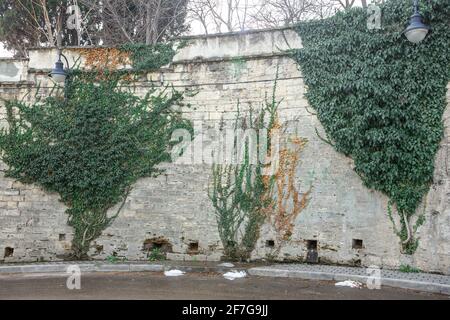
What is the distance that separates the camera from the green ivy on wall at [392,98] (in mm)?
7379

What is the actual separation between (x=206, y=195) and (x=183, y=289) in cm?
265

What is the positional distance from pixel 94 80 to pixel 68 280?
4.81 meters

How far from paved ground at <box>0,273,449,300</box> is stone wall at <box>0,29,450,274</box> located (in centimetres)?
119

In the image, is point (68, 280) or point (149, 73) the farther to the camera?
point (149, 73)

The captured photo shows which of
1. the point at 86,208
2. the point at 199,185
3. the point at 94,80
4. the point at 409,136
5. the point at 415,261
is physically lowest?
the point at 415,261

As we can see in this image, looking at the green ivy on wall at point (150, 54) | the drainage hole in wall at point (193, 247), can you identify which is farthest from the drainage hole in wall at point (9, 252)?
the green ivy on wall at point (150, 54)

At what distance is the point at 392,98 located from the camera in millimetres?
7582

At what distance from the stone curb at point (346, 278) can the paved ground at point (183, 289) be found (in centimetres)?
16

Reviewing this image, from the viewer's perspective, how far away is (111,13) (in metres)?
17.2

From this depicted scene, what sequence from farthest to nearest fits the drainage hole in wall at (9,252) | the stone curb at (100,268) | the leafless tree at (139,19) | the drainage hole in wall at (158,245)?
the leafless tree at (139,19) < the drainage hole in wall at (9,252) < the drainage hole in wall at (158,245) < the stone curb at (100,268)

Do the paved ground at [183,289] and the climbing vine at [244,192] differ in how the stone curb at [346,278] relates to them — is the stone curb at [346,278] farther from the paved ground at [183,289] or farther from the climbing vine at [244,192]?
the climbing vine at [244,192]

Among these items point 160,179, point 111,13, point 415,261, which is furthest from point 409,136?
point 111,13
